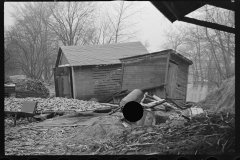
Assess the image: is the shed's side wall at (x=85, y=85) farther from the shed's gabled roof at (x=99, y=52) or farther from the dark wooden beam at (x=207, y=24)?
the dark wooden beam at (x=207, y=24)

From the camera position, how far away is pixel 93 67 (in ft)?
12.5

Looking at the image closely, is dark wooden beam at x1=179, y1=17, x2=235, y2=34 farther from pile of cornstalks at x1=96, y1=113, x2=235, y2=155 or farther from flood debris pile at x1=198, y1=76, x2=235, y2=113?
pile of cornstalks at x1=96, y1=113, x2=235, y2=155

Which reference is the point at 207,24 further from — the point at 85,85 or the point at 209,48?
the point at 85,85

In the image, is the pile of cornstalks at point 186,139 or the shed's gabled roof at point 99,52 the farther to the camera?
the shed's gabled roof at point 99,52

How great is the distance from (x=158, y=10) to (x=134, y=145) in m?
1.67

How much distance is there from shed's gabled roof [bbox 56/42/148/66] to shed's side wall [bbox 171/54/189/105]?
49 cm

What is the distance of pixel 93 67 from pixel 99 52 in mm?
249

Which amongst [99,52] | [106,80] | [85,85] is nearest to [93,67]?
[99,52]

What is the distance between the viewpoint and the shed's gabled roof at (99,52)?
11.9 feet

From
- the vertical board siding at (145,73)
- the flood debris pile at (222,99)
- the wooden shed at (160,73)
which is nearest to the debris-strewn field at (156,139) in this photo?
the flood debris pile at (222,99)

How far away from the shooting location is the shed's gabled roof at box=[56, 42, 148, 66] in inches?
143

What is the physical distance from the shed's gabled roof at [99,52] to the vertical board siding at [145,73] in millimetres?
164

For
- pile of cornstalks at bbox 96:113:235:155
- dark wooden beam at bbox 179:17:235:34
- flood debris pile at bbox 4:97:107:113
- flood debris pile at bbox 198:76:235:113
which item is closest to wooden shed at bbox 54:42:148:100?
flood debris pile at bbox 4:97:107:113
